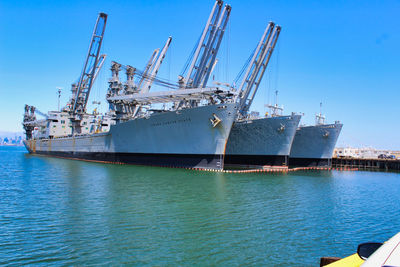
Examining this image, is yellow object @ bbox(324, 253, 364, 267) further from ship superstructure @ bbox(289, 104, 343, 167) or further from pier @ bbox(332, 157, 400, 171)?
pier @ bbox(332, 157, 400, 171)

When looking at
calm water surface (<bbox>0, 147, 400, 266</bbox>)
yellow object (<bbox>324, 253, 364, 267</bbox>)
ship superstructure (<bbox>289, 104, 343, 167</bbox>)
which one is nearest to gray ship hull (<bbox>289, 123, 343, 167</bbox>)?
ship superstructure (<bbox>289, 104, 343, 167</bbox>)

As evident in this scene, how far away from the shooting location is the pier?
190 feet

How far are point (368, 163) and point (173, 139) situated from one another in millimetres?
43908

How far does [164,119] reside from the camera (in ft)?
116

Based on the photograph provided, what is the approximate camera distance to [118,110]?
4250 centimetres

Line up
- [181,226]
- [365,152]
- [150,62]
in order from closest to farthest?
[181,226], [150,62], [365,152]

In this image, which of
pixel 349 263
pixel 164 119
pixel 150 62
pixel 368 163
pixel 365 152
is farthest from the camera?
pixel 365 152

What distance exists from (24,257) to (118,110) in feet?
117

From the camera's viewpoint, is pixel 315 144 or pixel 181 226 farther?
pixel 315 144

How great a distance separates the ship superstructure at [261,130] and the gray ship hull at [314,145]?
995cm

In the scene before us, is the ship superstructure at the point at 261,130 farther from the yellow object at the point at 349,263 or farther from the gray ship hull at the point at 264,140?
the yellow object at the point at 349,263

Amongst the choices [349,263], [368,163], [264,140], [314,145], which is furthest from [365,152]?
[349,263]

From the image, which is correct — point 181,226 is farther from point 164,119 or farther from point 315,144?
point 315,144

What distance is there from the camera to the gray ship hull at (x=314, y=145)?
48344 millimetres
